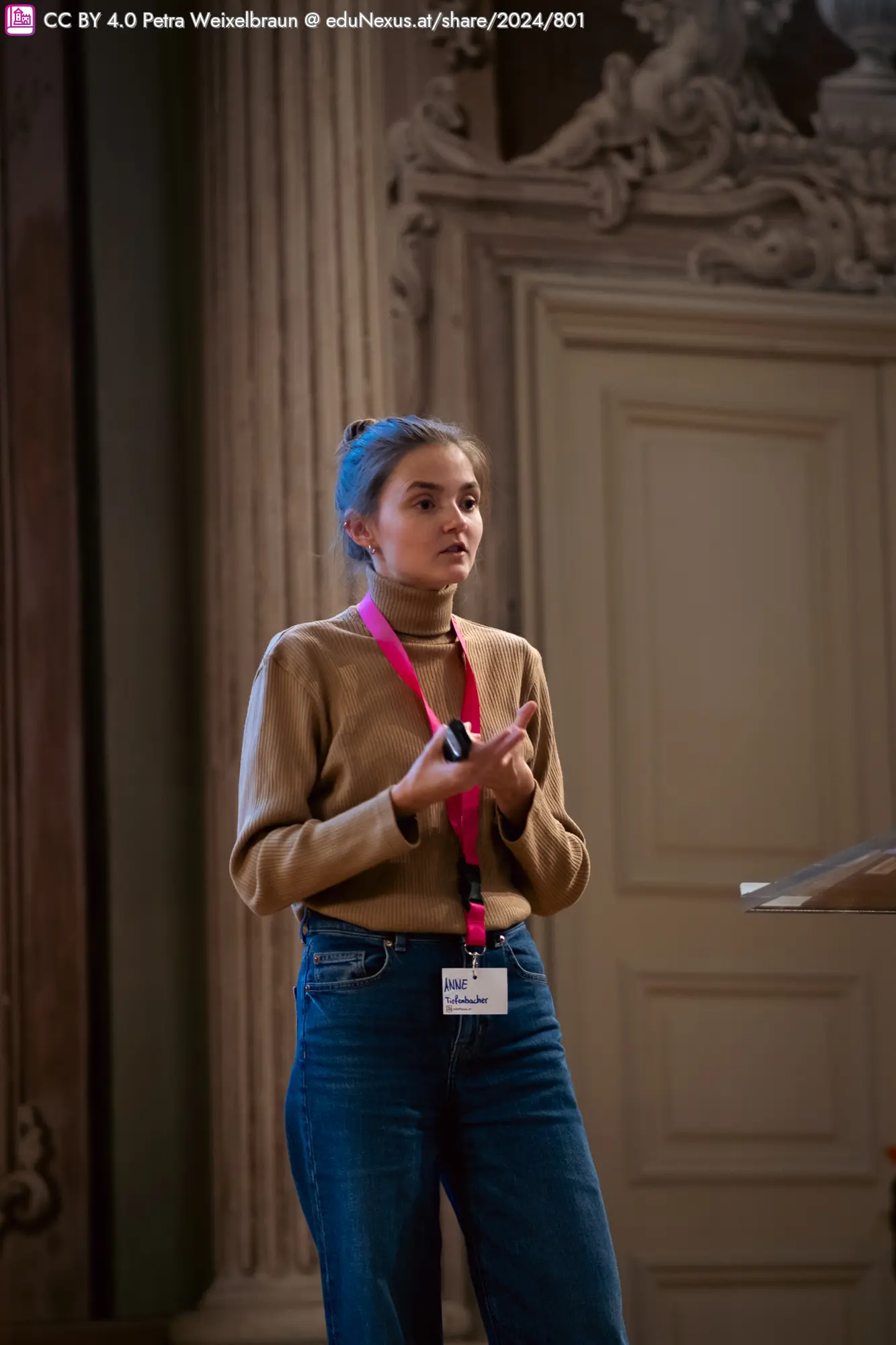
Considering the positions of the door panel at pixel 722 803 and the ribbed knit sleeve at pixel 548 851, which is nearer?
the ribbed knit sleeve at pixel 548 851

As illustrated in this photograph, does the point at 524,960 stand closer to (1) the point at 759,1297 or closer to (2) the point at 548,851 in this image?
(2) the point at 548,851

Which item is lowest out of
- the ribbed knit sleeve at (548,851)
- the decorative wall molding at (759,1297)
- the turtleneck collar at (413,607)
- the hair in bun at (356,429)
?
the decorative wall molding at (759,1297)

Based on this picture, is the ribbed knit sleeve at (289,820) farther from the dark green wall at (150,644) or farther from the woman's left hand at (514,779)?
the dark green wall at (150,644)

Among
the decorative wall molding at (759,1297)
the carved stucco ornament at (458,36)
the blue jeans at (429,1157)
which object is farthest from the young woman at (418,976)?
the carved stucco ornament at (458,36)

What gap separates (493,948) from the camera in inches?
74.8

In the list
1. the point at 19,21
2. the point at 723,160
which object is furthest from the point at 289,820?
the point at 723,160

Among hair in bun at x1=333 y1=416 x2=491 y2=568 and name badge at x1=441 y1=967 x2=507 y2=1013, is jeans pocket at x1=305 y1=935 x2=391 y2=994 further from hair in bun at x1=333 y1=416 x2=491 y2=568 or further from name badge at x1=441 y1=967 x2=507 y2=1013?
hair in bun at x1=333 y1=416 x2=491 y2=568

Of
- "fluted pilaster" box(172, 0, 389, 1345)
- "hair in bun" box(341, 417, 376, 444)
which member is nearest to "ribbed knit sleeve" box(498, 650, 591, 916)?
"hair in bun" box(341, 417, 376, 444)

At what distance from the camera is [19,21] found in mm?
3836

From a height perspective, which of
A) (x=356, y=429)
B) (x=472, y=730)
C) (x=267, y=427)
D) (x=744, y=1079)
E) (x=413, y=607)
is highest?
(x=267, y=427)

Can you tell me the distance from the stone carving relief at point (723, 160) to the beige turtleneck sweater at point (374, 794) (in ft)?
7.32

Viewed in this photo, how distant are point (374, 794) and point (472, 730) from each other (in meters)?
0.14

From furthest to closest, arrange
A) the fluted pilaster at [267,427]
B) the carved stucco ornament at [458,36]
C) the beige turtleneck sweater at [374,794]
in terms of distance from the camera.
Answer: the carved stucco ornament at [458,36], the fluted pilaster at [267,427], the beige turtleneck sweater at [374,794]

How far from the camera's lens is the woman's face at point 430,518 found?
6.72 ft
